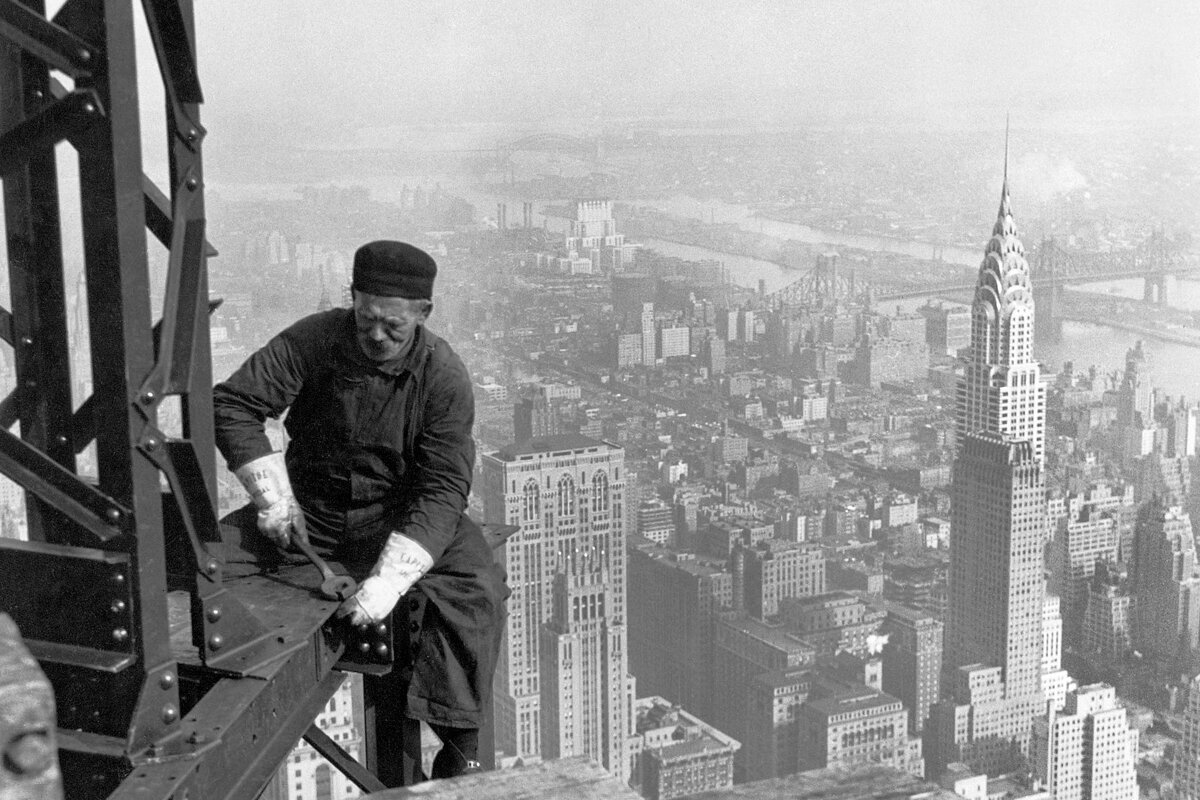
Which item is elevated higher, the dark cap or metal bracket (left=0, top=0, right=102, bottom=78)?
metal bracket (left=0, top=0, right=102, bottom=78)

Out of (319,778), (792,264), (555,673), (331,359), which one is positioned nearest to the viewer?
(331,359)

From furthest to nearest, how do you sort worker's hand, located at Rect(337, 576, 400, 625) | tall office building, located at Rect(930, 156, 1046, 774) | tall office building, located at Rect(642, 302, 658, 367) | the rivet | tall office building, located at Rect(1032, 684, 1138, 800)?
tall office building, located at Rect(642, 302, 658, 367) < tall office building, located at Rect(930, 156, 1046, 774) < tall office building, located at Rect(1032, 684, 1138, 800) < worker's hand, located at Rect(337, 576, 400, 625) < the rivet

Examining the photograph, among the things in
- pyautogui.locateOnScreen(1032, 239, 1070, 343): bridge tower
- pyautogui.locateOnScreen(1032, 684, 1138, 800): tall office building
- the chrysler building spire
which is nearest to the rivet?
pyautogui.locateOnScreen(1032, 684, 1138, 800): tall office building

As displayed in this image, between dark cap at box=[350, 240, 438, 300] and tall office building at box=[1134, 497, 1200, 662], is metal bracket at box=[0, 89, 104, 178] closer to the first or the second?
dark cap at box=[350, 240, 438, 300]

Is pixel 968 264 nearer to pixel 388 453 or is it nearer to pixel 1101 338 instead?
pixel 1101 338

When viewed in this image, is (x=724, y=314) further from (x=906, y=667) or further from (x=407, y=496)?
(x=407, y=496)

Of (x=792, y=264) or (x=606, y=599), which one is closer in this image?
(x=606, y=599)

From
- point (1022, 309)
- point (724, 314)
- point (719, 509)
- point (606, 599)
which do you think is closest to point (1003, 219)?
point (1022, 309)

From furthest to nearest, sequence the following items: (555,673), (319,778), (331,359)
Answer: (555,673), (319,778), (331,359)
